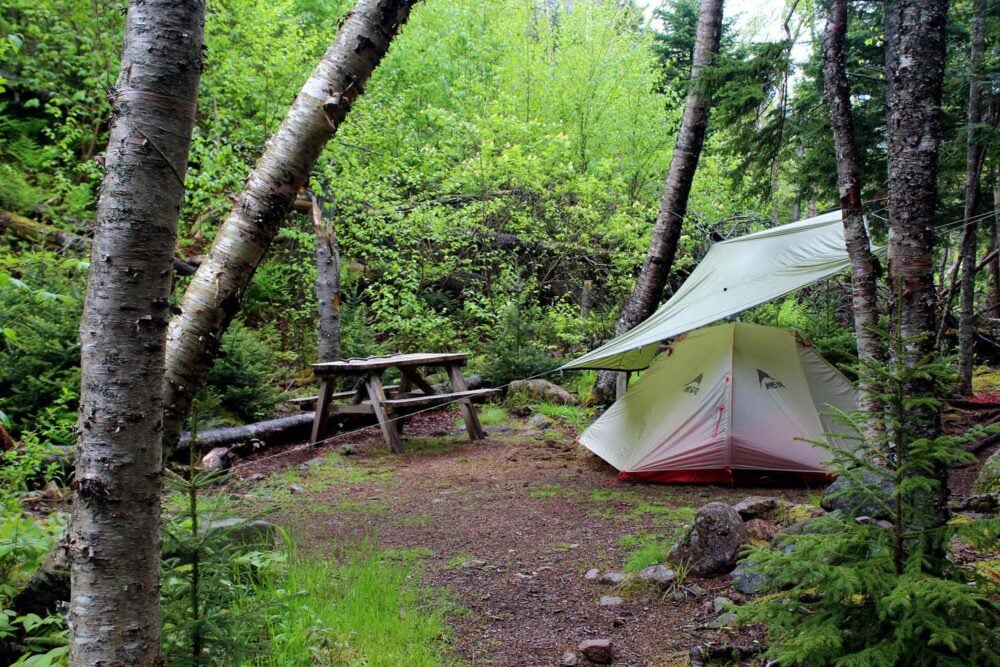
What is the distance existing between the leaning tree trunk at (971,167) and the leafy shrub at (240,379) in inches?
286

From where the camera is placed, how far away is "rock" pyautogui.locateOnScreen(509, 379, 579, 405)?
9.22 metres

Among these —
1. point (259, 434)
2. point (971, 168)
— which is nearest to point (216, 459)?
point (259, 434)

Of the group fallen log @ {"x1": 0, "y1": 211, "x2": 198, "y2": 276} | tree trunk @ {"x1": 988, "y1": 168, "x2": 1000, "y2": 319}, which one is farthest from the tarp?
fallen log @ {"x1": 0, "y1": 211, "x2": 198, "y2": 276}

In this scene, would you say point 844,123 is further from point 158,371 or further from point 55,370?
point 55,370

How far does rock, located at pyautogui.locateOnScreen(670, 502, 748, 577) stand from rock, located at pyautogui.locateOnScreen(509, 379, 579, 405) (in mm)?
5635

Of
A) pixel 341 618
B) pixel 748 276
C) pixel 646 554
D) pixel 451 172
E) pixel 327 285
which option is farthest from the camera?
pixel 451 172

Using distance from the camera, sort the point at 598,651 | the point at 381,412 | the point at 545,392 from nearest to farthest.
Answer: the point at 598,651
the point at 381,412
the point at 545,392

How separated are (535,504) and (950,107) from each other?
7.24m

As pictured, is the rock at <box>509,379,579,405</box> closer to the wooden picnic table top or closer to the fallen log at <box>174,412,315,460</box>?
the wooden picnic table top

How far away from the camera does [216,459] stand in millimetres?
6105

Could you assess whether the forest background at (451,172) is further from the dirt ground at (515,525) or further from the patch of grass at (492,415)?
the dirt ground at (515,525)

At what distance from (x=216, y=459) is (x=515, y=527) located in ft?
10.9

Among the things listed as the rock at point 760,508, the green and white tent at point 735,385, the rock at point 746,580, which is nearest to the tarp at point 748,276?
the green and white tent at point 735,385

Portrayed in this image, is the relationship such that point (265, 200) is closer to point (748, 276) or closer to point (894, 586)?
point (894, 586)
